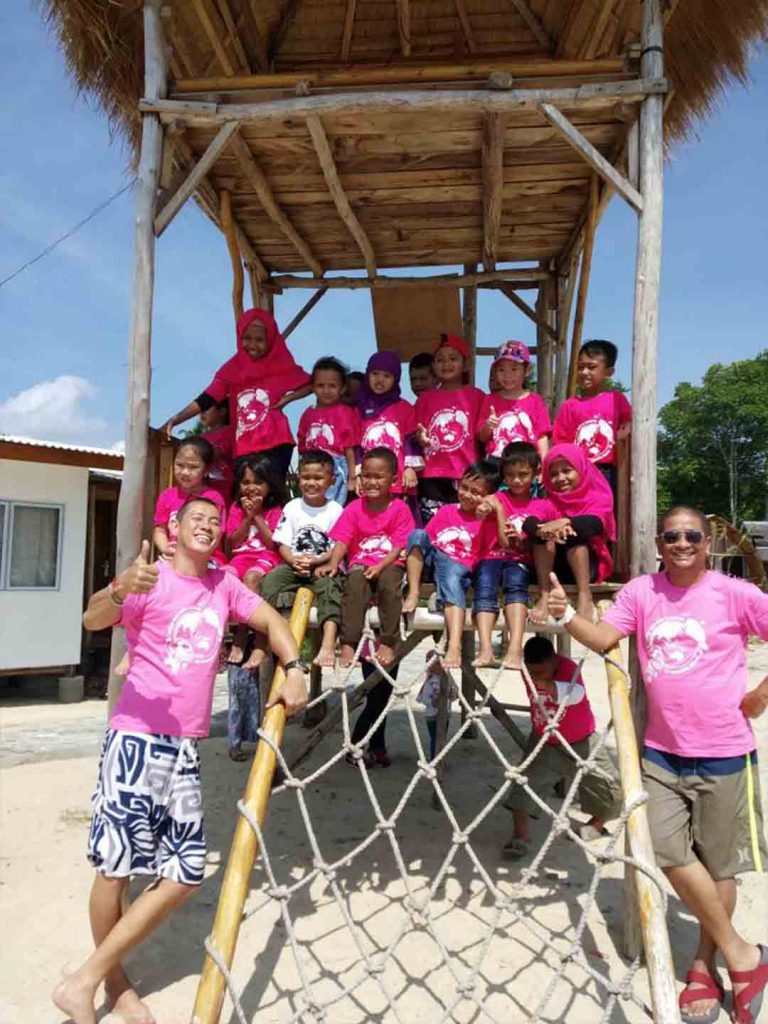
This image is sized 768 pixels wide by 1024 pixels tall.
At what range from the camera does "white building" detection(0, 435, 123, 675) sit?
9992mm

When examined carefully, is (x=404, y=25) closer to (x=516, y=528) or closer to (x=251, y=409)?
(x=251, y=409)

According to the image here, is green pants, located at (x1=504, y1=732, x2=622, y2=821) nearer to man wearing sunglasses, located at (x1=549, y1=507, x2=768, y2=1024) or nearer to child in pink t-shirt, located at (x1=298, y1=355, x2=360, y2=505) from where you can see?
man wearing sunglasses, located at (x1=549, y1=507, x2=768, y2=1024)

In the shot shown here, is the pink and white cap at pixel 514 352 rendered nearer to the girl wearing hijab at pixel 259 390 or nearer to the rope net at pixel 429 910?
the girl wearing hijab at pixel 259 390

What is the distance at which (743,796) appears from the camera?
2.98m

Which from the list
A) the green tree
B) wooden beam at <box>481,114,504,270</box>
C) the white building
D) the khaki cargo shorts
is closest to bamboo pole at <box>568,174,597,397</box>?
wooden beam at <box>481,114,504,270</box>

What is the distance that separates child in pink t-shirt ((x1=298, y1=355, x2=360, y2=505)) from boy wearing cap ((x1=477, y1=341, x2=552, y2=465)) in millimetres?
773

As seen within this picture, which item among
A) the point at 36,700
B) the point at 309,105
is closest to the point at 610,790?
the point at 309,105

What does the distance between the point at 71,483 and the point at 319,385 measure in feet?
23.3

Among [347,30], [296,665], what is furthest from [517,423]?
[347,30]

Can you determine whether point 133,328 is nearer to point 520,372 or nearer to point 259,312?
point 259,312

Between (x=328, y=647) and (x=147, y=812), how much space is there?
3.57ft

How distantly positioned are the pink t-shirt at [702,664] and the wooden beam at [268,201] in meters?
3.40

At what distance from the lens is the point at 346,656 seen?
3547mm

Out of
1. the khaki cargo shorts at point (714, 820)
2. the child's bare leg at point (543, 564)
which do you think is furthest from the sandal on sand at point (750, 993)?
the child's bare leg at point (543, 564)
